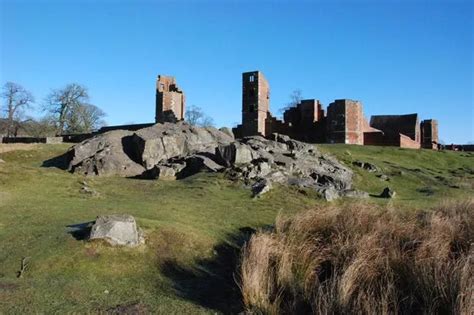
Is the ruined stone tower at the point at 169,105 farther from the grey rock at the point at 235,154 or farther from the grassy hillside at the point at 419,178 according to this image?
the grey rock at the point at 235,154

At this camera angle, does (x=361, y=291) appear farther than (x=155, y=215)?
No

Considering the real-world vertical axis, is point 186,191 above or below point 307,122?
below

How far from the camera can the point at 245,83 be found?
60531mm

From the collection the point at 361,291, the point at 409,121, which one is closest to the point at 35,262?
the point at 361,291

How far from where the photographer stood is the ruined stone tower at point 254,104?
59.1m

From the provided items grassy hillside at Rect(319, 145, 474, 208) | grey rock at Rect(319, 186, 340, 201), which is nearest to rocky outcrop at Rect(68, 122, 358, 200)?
grey rock at Rect(319, 186, 340, 201)

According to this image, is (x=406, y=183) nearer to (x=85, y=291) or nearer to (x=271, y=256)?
(x=271, y=256)

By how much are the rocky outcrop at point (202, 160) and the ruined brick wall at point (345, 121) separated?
24.8m

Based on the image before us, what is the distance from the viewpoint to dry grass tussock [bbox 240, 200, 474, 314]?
833cm

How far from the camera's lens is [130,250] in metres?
10.6

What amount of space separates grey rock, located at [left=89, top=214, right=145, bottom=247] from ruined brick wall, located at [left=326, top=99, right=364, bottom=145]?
148 feet

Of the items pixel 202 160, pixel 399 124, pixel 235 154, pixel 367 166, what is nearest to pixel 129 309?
pixel 235 154

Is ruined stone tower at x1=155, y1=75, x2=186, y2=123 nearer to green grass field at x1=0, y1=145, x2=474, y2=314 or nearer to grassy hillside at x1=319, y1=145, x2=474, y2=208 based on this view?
grassy hillside at x1=319, y1=145, x2=474, y2=208

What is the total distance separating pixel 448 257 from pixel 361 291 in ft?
8.65
